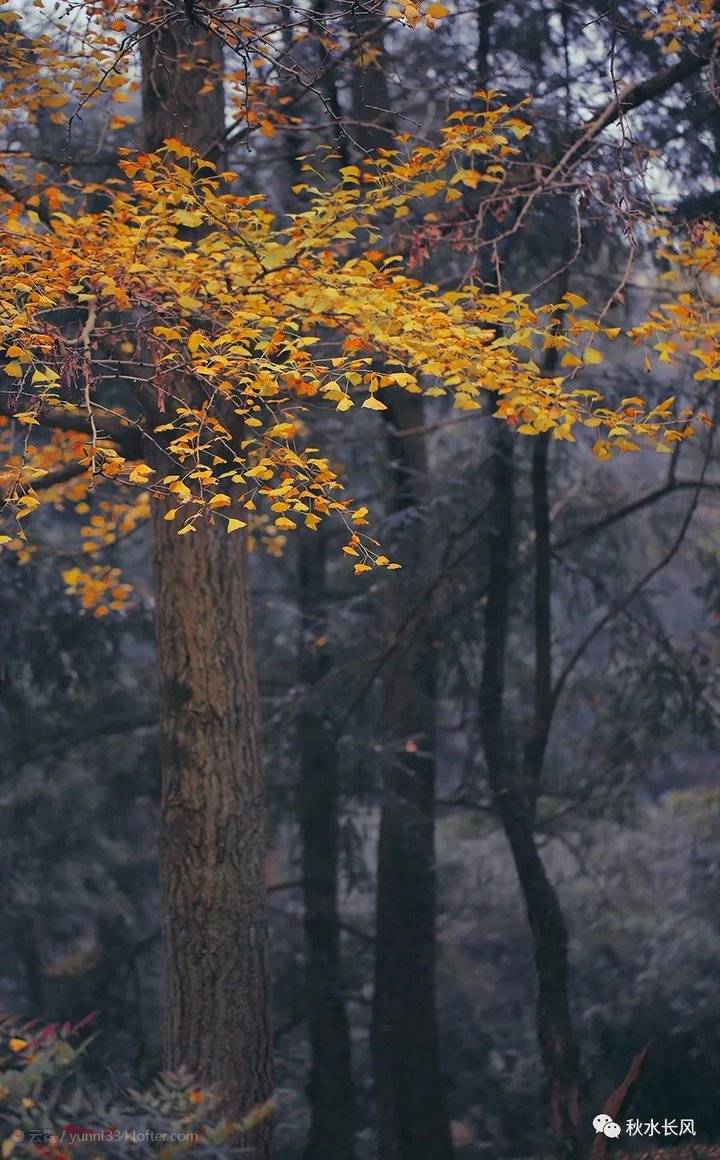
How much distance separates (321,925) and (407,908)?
1540 millimetres

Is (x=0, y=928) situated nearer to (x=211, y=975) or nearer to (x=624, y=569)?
(x=211, y=975)

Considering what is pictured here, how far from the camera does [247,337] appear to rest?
4992 millimetres

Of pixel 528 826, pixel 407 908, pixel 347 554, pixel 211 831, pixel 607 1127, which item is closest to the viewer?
pixel 607 1127

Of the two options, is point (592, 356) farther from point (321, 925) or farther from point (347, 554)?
point (321, 925)

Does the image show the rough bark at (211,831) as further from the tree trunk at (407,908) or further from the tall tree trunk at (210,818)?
the tree trunk at (407,908)

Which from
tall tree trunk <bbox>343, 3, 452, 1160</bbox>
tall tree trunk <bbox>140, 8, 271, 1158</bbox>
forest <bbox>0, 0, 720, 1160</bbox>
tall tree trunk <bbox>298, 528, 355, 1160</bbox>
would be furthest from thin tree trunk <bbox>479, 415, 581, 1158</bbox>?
tall tree trunk <bbox>140, 8, 271, 1158</bbox>

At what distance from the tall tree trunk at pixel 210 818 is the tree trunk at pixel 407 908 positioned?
112 inches

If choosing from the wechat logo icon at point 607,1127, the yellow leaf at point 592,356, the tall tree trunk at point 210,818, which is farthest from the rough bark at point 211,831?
the yellow leaf at point 592,356

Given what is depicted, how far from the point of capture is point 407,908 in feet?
32.3

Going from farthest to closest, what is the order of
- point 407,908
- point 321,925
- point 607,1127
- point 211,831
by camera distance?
point 321,925 < point 407,908 < point 211,831 < point 607,1127

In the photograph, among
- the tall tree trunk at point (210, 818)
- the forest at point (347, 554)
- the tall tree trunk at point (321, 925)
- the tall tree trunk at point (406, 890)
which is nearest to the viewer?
the forest at point (347, 554)

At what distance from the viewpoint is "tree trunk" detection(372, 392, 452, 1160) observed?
9438 millimetres

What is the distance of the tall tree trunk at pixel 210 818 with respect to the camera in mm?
6188

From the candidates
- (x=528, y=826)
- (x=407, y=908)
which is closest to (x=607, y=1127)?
(x=528, y=826)
